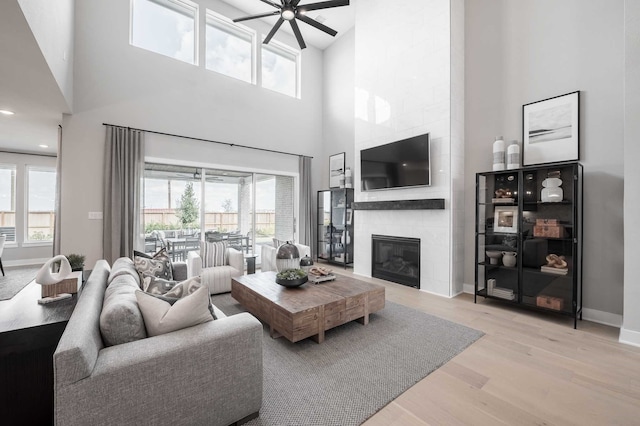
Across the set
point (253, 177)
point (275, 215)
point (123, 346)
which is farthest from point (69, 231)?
point (123, 346)

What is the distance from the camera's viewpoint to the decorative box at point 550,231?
304cm

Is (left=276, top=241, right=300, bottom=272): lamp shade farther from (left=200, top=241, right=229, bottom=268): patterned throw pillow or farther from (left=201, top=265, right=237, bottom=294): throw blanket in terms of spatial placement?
(left=200, top=241, right=229, bottom=268): patterned throw pillow

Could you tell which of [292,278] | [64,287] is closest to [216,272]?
[292,278]

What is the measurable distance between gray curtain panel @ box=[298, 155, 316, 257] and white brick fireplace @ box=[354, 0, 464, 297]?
183cm

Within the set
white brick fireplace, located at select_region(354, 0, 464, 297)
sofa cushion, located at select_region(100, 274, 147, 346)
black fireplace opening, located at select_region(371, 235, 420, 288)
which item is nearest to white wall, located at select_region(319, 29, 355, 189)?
white brick fireplace, located at select_region(354, 0, 464, 297)

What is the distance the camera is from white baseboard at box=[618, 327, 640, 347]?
8.10 feet

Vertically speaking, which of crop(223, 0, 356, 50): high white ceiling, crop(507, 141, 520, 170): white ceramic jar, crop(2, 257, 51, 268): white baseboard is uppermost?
crop(223, 0, 356, 50): high white ceiling

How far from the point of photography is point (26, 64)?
2.57m

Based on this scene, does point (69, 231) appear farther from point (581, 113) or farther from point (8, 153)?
point (581, 113)

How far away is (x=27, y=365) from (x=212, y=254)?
8.71ft

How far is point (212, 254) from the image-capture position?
162 inches

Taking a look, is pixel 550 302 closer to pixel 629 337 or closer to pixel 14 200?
pixel 629 337

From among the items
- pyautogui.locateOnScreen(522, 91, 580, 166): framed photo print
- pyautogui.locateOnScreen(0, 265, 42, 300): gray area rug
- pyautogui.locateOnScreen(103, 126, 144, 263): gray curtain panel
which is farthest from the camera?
pyautogui.locateOnScreen(103, 126, 144, 263): gray curtain panel

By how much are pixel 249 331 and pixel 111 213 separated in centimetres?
407
